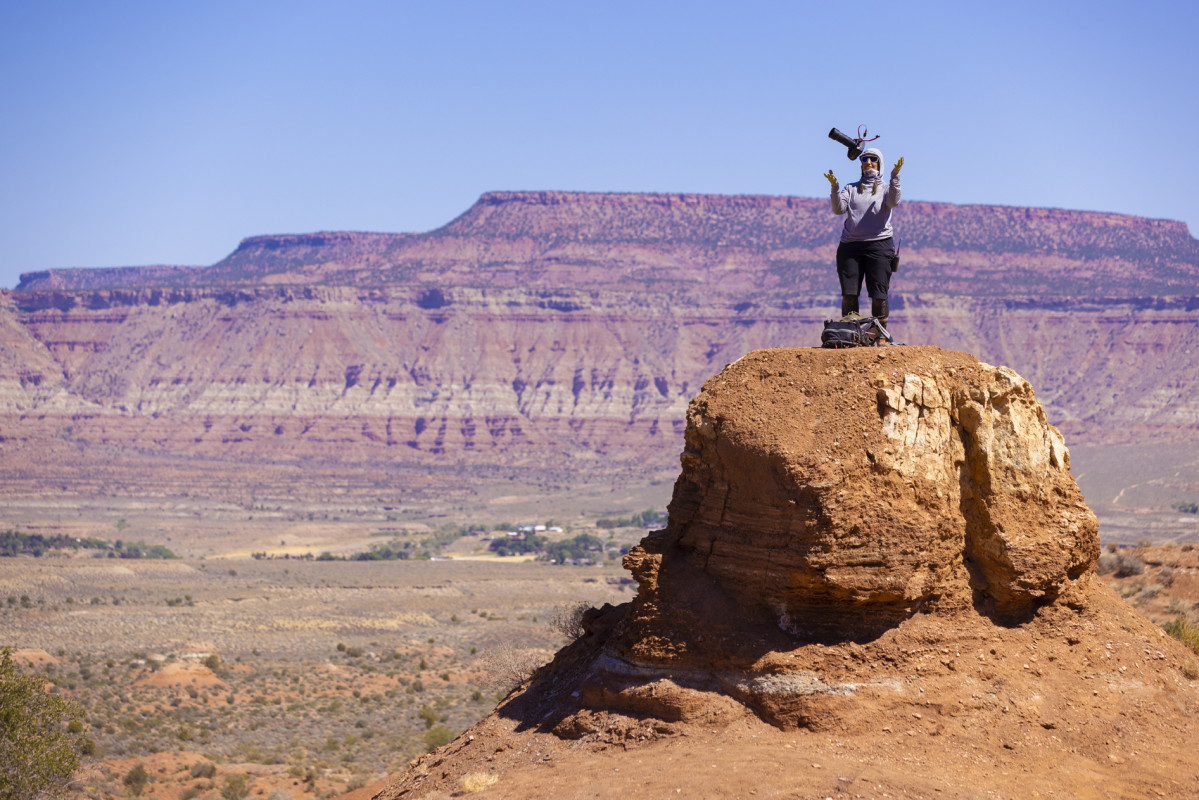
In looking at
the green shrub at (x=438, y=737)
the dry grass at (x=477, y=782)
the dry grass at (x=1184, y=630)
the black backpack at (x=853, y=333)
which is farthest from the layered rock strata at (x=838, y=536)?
the green shrub at (x=438, y=737)

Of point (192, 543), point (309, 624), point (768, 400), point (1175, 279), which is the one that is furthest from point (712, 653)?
point (1175, 279)

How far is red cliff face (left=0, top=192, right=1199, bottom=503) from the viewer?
131 metres

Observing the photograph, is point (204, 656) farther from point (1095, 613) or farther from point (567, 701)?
point (1095, 613)

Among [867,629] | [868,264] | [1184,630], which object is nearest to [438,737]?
[1184,630]

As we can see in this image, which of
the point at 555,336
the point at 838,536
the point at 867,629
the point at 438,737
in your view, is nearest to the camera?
the point at 838,536

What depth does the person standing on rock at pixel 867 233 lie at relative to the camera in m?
10.8

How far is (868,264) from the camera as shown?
11.1 metres

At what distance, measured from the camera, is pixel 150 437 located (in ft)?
439

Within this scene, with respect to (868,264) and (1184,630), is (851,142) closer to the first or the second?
(868,264)

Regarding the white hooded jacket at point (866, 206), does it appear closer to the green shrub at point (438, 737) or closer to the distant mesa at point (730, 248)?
the green shrub at point (438, 737)

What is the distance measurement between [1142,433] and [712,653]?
11920 cm

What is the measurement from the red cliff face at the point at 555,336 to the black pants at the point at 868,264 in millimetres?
111150

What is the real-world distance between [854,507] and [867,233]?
2914 millimetres

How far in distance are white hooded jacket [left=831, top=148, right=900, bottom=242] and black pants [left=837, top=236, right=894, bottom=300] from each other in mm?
68
